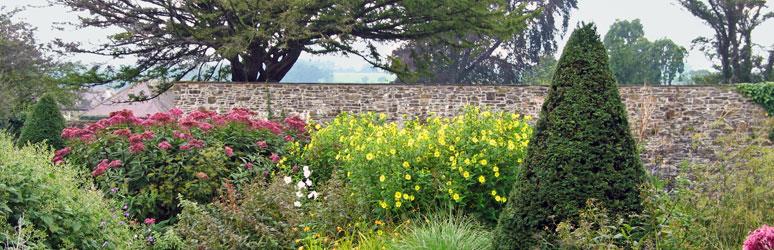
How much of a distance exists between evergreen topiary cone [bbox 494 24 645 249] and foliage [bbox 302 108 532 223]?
1.53 meters

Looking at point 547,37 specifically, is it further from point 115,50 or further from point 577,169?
point 577,169

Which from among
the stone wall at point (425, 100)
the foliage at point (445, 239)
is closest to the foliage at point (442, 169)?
the foliage at point (445, 239)

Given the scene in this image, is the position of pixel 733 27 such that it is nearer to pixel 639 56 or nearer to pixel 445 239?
pixel 639 56

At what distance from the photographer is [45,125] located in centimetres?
1270

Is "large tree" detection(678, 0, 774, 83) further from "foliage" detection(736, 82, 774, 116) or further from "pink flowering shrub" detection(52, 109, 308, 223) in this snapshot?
"pink flowering shrub" detection(52, 109, 308, 223)

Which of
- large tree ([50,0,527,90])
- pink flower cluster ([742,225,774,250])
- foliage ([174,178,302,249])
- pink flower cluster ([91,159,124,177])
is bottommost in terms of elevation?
foliage ([174,178,302,249])

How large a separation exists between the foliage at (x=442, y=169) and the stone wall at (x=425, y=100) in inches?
284

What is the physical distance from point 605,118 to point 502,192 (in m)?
1.97

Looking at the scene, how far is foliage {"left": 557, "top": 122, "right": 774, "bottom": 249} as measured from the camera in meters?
4.37

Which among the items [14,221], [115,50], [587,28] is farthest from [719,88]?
[115,50]

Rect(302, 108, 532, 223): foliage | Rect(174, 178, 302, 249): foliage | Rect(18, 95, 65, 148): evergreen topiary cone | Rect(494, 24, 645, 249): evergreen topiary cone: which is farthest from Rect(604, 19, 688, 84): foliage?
Rect(494, 24, 645, 249): evergreen topiary cone

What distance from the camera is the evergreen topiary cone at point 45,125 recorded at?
1254 cm

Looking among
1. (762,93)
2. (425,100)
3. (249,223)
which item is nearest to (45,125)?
(425,100)

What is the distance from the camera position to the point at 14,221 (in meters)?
4.53
